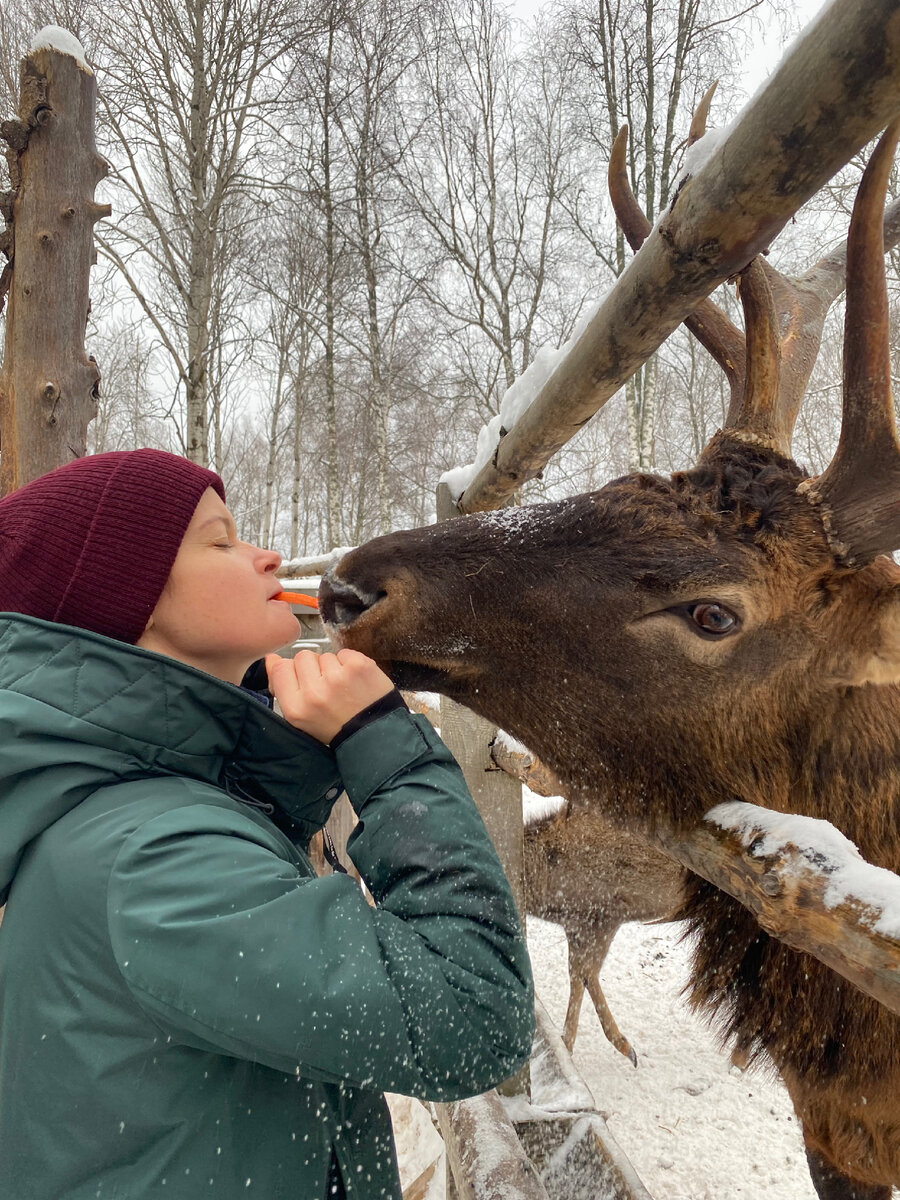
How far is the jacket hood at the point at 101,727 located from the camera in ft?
3.60

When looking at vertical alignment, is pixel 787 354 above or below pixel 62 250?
below

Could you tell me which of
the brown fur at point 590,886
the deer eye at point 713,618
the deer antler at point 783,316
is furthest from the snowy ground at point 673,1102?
the deer antler at point 783,316

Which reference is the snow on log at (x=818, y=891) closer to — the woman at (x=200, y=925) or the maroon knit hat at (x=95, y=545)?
the woman at (x=200, y=925)

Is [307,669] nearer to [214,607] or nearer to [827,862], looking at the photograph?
[214,607]

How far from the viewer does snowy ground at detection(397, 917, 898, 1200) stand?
11.9 feet

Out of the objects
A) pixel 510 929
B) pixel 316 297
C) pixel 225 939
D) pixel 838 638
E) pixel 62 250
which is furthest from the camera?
pixel 316 297

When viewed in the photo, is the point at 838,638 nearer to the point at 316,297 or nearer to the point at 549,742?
the point at 549,742

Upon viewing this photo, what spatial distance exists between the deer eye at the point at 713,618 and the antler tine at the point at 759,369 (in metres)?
0.57

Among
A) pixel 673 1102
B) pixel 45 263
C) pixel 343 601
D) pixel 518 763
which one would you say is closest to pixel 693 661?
pixel 343 601

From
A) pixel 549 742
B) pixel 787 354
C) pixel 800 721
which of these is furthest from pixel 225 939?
pixel 787 354

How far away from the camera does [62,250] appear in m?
3.10

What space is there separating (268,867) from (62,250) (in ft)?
10.2

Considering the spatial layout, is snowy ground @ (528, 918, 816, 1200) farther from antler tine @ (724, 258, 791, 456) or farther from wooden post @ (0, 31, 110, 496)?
wooden post @ (0, 31, 110, 496)

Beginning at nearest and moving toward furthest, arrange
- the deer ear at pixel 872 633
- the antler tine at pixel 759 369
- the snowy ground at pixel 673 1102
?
the deer ear at pixel 872 633 < the antler tine at pixel 759 369 < the snowy ground at pixel 673 1102
